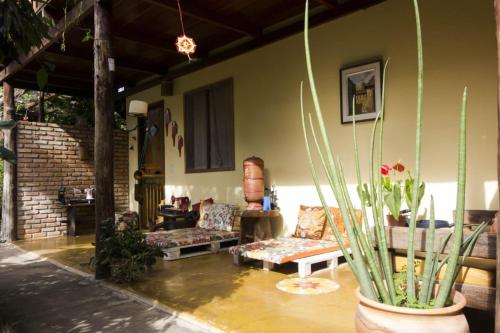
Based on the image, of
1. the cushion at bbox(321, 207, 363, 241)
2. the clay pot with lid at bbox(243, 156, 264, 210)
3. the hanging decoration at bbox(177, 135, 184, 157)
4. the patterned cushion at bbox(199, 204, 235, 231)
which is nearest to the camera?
the cushion at bbox(321, 207, 363, 241)

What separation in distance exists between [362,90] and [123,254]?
318cm

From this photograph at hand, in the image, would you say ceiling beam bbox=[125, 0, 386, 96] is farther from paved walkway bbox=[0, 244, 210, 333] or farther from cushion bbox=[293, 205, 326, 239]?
paved walkway bbox=[0, 244, 210, 333]

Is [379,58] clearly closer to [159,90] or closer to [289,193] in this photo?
[289,193]

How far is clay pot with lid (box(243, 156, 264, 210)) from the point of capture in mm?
5188

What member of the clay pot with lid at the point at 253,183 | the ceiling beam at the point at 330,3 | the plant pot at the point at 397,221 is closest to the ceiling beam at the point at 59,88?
the clay pot with lid at the point at 253,183

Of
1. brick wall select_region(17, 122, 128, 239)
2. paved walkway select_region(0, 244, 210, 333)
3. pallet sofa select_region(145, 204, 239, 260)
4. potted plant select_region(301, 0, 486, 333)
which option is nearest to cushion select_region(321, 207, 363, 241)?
pallet sofa select_region(145, 204, 239, 260)

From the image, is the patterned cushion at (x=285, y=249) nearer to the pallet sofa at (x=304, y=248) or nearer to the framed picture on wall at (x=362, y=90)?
the pallet sofa at (x=304, y=248)

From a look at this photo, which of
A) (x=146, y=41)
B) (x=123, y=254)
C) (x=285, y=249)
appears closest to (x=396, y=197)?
(x=285, y=249)

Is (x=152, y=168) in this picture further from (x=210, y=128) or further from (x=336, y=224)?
(x=336, y=224)

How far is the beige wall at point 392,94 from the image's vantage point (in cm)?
361

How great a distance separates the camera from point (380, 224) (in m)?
1.57

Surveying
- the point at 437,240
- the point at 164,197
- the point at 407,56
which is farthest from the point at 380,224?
the point at 164,197

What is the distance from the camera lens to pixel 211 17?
16.3ft

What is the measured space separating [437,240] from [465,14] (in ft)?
9.05
